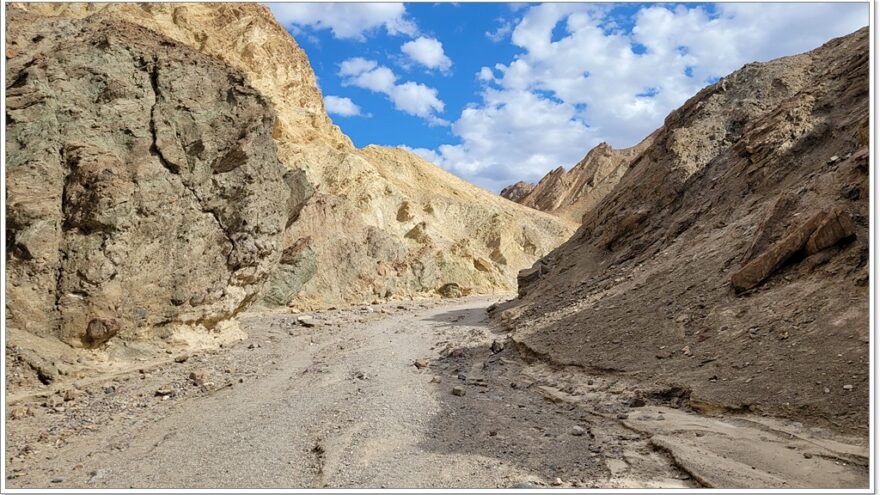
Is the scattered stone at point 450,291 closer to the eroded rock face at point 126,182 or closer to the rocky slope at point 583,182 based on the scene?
the eroded rock face at point 126,182

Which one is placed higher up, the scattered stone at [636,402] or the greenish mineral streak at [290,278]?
the greenish mineral streak at [290,278]

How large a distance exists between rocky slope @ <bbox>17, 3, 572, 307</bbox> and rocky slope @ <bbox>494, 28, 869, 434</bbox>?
526 inches

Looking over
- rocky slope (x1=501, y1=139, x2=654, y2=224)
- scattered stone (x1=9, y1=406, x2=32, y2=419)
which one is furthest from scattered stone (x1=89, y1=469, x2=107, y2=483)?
rocky slope (x1=501, y1=139, x2=654, y2=224)

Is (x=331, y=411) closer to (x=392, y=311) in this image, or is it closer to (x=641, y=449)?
(x=641, y=449)

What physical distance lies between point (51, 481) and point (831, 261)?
1195 centimetres

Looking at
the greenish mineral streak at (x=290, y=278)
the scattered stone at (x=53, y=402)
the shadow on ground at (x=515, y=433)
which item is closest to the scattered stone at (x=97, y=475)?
the scattered stone at (x=53, y=402)

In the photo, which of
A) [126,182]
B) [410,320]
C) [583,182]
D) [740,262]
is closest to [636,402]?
[740,262]

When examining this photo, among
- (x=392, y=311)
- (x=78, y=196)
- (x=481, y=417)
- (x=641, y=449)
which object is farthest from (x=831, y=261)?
(x=392, y=311)

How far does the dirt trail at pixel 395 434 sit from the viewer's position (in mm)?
6535

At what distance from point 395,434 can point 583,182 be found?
91.3 metres

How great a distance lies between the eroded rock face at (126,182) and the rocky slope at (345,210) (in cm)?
1128

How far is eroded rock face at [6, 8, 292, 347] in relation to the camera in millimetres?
11750

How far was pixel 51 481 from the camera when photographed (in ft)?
23.4

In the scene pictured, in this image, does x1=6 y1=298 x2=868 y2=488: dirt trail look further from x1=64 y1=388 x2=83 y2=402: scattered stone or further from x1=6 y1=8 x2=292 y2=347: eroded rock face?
x1=6 y1=8 x2=292 y2=347: eroded rock face
